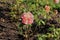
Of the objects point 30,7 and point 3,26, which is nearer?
point 3,26

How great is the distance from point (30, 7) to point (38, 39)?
1.41 m

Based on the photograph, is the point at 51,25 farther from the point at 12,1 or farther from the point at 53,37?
the point at 12,1

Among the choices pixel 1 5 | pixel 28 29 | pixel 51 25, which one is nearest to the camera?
pixel 28 29

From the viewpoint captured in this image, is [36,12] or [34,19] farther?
[36,12]

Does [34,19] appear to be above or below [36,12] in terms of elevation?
below

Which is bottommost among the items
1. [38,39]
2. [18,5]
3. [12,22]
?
[38,39]

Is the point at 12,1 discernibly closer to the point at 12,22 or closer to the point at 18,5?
the point at 18,5

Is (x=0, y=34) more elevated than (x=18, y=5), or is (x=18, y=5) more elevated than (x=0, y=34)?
(x=18, y=5)

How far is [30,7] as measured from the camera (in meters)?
5.13

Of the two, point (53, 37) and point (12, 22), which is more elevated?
point (12, 22)

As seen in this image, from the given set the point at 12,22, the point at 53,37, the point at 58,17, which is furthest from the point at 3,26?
the point at 58,17

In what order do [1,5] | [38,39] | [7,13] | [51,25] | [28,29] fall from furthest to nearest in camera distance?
[1,5] < [7,13] < [51,25] < [28,29] < [38,39]

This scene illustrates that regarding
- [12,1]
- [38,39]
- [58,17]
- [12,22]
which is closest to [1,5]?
[12,1]

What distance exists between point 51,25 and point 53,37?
57 cm
